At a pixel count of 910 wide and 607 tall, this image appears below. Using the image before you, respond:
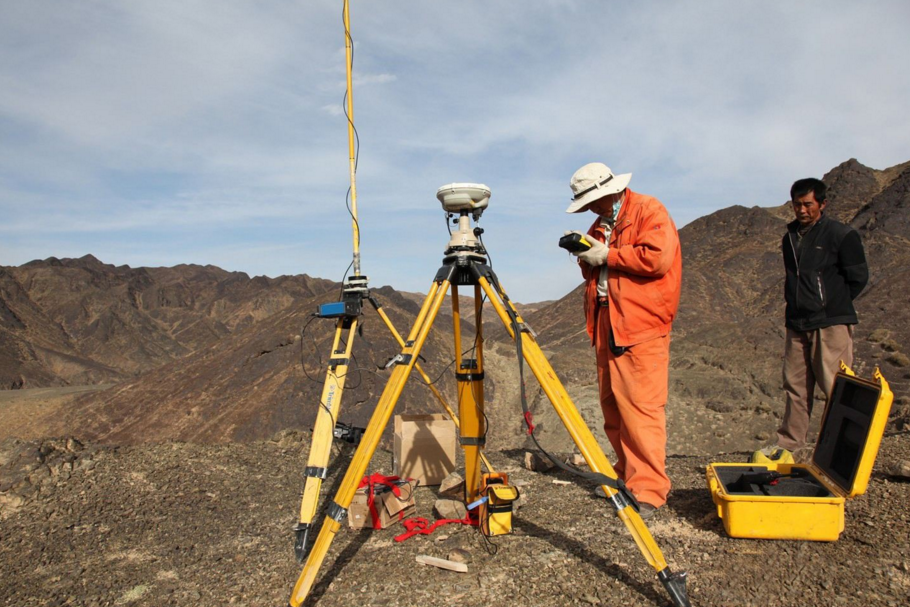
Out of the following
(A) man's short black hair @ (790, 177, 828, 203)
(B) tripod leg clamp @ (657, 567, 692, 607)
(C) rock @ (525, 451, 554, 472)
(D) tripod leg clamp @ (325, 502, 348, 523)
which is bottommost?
(C) rock @ (525, 451, 554, 472)

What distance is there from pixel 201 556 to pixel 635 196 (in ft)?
10.1

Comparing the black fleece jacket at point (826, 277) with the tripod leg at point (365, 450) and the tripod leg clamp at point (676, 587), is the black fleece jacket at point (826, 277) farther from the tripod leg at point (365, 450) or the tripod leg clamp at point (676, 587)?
the tripod leg at point (365, 450)

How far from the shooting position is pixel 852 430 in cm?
309

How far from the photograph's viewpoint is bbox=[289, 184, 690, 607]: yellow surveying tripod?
233cm

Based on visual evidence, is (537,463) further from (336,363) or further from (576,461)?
(336,363)

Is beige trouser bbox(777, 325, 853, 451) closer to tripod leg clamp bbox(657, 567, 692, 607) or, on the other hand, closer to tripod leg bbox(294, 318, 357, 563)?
tripod leg clamp bbox(657, 567, 692, 607)

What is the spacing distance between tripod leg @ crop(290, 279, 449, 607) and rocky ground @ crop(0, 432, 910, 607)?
0.35 m

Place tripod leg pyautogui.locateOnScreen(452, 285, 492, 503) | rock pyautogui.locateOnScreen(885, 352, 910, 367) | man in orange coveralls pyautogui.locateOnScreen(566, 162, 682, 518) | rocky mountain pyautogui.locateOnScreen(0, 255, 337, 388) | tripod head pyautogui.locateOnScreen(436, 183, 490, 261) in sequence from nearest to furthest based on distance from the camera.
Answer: tripod head pyautogui.locateOnScreen(436, 183, 490, 261) < man in orange coveralls pyautogui.locateOnScreen(566, 162, 682, 518) < tripod leg pyautogui.locateOnScreen(452, 285, 492, 503) < rock pyautogui.locateOnScreen(885, 352, 910, 367) < rocky mountain pyautogui.locateOnScreen(0, 255, 337, 388)

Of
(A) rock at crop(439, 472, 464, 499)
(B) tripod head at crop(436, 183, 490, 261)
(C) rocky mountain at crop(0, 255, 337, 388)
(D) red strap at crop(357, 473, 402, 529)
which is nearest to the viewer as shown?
(B) tripod head at crop(436, 183, 490, 261)

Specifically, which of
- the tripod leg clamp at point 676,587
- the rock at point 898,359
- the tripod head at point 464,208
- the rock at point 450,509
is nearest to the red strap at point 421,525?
the rock at point 450,509

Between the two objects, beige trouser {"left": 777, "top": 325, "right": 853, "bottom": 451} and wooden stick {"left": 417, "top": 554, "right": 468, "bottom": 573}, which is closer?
wooden stick {"left": 417, "top": 554, "right": 468, "bottom": 573}

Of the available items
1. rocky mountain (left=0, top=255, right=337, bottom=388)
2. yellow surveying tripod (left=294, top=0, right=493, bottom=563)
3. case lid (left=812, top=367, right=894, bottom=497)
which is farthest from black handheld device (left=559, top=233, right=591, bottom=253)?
rocky mountain (left=0, top=255, right=337, bottom=388)

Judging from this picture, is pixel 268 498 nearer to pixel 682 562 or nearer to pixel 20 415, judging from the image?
pixel 682 562

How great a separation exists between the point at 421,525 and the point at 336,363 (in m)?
1.05
